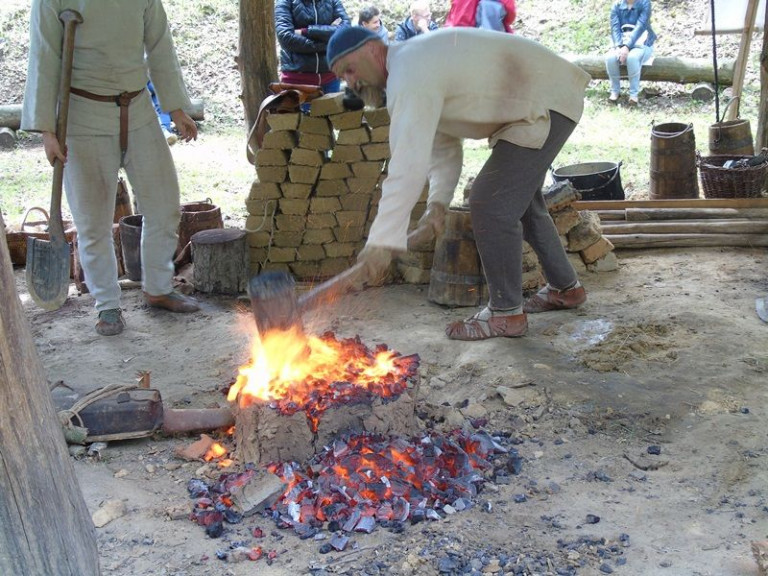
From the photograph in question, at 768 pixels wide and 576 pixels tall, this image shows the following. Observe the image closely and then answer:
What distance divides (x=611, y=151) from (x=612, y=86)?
2.96m

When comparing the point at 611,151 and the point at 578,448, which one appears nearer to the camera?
the point at 578,448

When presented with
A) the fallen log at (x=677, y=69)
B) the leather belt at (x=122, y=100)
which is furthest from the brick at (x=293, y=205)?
the fallen log at (x=677, y=69)

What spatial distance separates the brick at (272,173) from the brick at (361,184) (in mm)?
508

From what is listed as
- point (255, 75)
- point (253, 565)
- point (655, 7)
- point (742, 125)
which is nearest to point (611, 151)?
point (742, 125)

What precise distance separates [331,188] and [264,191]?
0.52m

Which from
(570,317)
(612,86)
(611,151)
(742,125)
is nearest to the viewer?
(570,317)

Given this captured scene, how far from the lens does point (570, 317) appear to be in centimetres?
526

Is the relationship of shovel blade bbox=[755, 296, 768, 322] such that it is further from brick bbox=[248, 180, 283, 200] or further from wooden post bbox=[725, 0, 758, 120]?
wooden post bbox=[725, 0, 758, 120]

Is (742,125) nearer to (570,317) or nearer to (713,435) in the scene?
(570,317)

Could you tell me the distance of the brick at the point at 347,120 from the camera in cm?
590

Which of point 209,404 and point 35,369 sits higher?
point 35,369

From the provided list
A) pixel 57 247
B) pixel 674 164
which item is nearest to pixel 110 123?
pixel 57 247

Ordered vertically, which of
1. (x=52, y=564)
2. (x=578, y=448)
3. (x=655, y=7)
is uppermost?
(x=655, y=7)

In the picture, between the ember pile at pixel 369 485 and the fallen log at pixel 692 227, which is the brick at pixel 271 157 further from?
the ember pile at pixel 369 485
